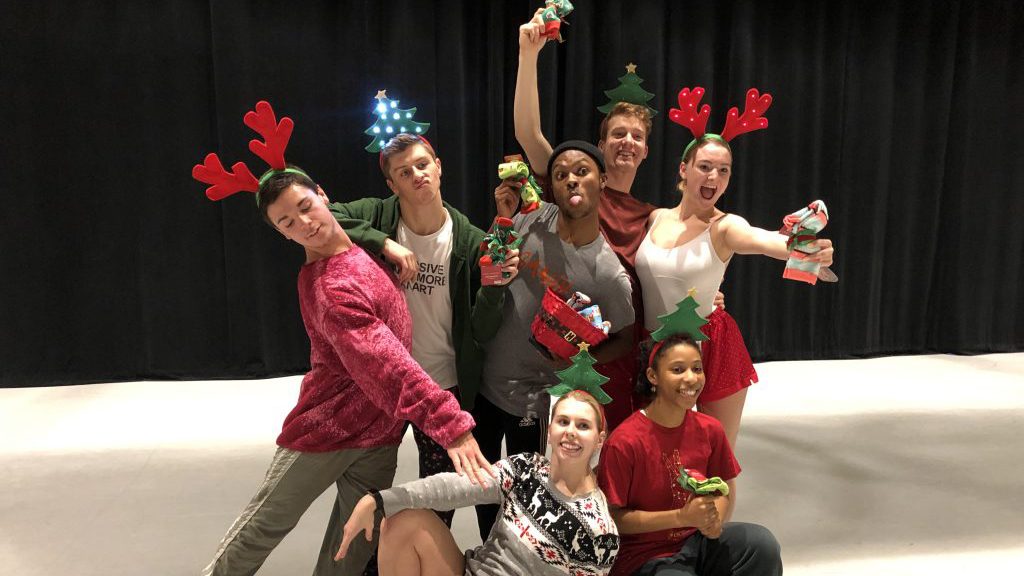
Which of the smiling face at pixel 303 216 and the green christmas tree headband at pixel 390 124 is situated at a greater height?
the green christmas tree headband at pixel 390 124

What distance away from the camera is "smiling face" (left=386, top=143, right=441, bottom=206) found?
6.68ft

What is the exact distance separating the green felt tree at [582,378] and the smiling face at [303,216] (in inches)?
28.0

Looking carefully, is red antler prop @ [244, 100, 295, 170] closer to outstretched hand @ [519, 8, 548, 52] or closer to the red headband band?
the red headband band

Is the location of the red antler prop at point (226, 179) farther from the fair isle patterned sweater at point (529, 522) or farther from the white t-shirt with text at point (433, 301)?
the fair isle patterned sweater at point (529, 522)

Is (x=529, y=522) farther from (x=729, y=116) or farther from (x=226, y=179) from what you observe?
(x=729, y=116)

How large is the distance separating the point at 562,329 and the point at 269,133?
924 millimetres

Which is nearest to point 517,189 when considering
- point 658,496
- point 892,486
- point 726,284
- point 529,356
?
point 529,356

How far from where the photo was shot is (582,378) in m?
1.84

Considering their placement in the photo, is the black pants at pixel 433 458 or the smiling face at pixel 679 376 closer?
the smiling face at pixel 679 376

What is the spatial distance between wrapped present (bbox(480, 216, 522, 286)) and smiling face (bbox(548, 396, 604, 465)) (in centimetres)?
41

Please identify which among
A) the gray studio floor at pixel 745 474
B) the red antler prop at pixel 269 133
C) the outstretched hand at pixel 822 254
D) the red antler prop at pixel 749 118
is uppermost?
the red antler prop at pixel 749 118

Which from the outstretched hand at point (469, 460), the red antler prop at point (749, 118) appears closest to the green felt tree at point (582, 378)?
the outstretched hand at point (469, 460)

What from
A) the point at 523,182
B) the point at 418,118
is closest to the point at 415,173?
the point at 523,182

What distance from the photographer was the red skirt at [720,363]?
7.04 ft
